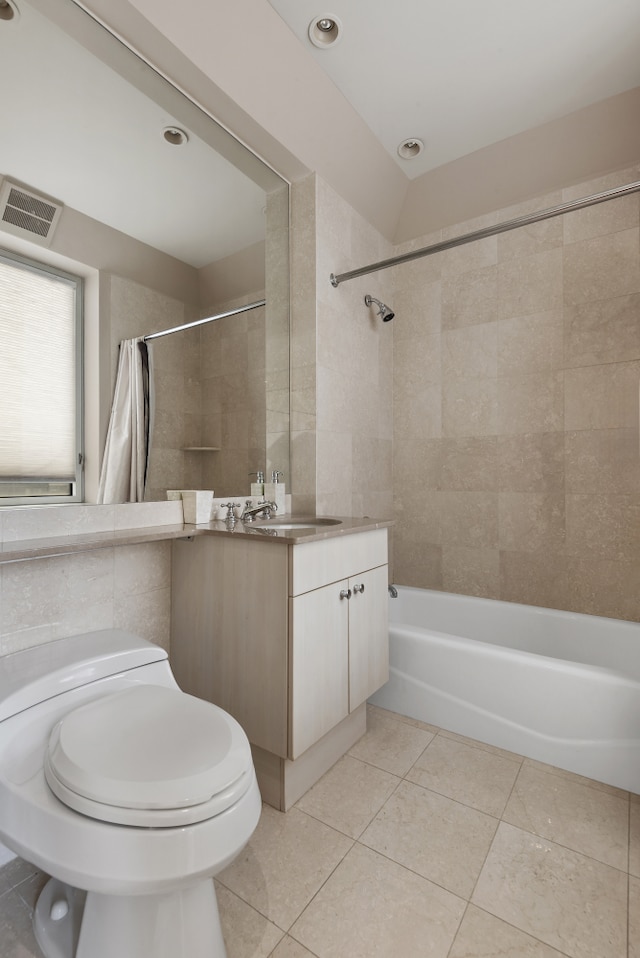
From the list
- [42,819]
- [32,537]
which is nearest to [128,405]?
[32,537]

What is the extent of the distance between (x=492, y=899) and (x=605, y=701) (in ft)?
2.38

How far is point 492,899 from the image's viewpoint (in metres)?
1.13

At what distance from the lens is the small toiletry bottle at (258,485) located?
2018mm

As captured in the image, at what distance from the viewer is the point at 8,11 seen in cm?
124

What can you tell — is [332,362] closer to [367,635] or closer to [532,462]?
[532,462]

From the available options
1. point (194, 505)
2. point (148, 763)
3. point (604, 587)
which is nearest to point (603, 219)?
point (604, 587)

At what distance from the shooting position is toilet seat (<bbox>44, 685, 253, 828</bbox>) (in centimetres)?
80

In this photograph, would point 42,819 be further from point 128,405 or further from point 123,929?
point 128,405

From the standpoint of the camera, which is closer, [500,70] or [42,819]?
[42,819]

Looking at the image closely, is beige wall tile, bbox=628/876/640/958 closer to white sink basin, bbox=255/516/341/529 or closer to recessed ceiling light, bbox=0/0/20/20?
white sink basin, bbox=255/516/341/529

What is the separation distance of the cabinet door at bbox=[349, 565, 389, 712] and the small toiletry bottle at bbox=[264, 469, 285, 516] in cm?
55

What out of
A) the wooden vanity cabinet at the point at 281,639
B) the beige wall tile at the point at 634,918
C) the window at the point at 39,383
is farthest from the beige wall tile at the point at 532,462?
the window at the point at 39,383

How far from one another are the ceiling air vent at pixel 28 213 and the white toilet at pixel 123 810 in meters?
1.16

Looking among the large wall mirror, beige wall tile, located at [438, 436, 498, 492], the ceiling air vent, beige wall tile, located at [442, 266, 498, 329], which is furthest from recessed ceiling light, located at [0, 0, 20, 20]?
beige wall tile, located at [438, 436, 498, 492]
